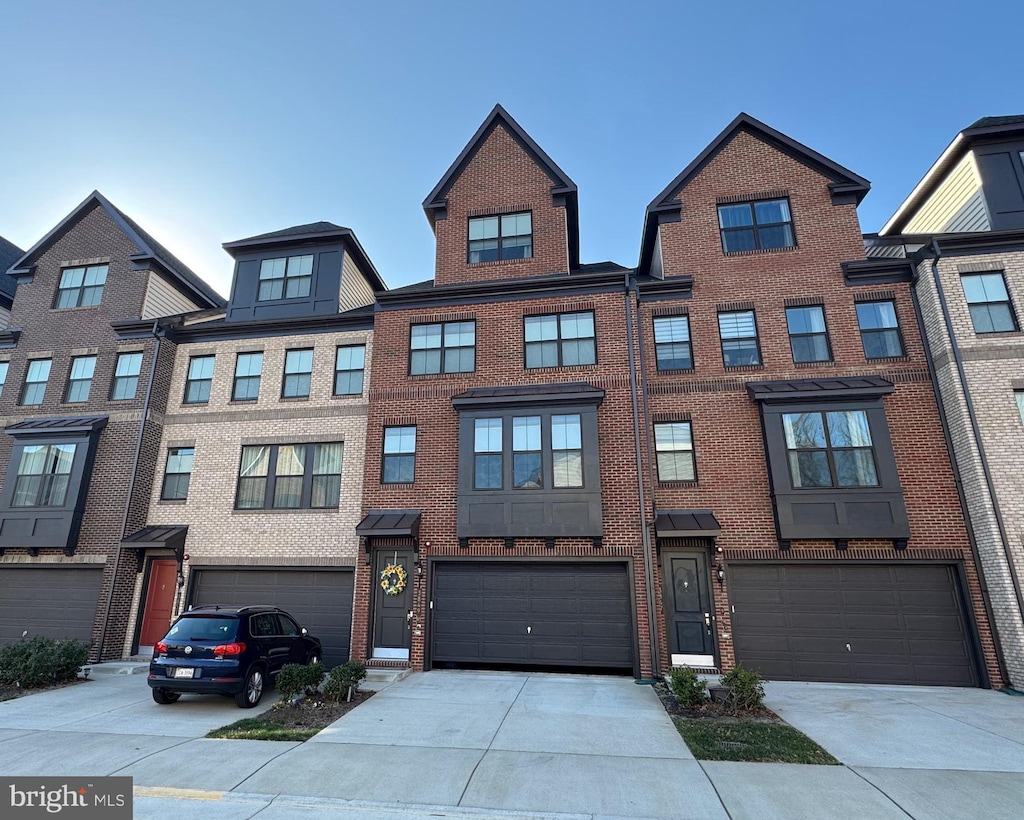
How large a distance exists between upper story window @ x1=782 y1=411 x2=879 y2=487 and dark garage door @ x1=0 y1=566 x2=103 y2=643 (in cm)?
1844

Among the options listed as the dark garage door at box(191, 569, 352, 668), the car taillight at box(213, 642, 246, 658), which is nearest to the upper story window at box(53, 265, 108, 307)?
the dark garage door at box(191, 569, 352, 668)

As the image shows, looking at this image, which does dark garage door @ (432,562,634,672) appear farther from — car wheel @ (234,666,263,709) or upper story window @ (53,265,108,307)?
upper story window @ (53,265,108,307)

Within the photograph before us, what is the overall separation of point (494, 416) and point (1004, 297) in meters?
12.7

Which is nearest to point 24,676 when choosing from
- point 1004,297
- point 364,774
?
point 364,774

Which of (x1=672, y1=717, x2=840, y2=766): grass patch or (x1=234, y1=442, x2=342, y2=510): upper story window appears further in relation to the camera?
(x1=234, y1=442, x2=342, y2=510): upper story window

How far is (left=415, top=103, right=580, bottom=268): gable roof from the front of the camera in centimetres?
1593

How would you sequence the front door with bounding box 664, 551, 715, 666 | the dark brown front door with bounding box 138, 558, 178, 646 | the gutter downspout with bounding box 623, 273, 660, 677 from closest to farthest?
the gutter downspout with bounding box 623, 273, 660, 677 → the front door with bounding box 664, 551, 715, 666 → the dark brown front door with bounding box 138, 558, 178, 646

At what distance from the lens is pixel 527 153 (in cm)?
1652

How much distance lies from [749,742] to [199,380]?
17.0m

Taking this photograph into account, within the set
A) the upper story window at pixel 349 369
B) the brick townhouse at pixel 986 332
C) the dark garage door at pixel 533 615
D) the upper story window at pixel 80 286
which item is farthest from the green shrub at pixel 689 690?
the upper story window at pixel 80 286

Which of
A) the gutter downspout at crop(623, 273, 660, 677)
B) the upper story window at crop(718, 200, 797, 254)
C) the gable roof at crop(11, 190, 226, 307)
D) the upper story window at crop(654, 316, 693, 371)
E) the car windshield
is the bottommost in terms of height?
the car windshield

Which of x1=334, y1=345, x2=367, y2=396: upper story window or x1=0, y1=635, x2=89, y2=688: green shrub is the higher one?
x1=334, y1=345, x2=367, y2=396: upper story window

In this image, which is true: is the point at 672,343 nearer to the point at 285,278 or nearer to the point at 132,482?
the point at 285,278

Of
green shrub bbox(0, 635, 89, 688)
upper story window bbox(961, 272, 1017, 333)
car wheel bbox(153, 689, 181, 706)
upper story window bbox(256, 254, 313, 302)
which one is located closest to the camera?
car wheel bbox(153, 689, 181, 706)
